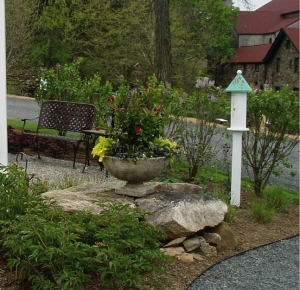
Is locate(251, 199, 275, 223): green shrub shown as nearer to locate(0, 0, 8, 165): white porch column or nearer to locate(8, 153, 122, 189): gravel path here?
locate(8, 153, 122, 189): gravel path

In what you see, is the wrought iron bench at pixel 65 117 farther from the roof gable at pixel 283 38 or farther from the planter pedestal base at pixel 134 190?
the roof gable at pixel 283 38

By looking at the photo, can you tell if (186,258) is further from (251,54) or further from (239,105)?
(251,54)

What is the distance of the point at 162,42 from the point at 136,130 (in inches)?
305

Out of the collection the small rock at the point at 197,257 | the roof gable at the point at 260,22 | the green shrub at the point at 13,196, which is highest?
the roof gable at the point at 260,22

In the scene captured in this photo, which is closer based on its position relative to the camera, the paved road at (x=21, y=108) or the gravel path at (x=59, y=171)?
the gravel path at (x=59, y=171)

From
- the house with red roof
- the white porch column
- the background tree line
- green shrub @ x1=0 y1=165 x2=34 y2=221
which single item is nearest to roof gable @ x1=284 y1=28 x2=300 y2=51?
the house with red roof

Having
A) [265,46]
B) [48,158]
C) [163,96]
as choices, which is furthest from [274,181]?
[265,46]

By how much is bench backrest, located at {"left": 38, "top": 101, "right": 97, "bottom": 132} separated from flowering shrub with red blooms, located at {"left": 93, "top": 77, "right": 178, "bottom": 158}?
4.52 meters

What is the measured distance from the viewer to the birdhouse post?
23.6 feet

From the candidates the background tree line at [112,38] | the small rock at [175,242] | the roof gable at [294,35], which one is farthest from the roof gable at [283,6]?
the small rock at [175,242]

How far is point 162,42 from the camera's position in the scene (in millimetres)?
12945

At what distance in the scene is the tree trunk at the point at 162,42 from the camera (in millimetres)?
12875

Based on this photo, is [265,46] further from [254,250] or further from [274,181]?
[254,250]

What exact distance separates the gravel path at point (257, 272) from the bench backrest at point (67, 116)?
5091 mm
